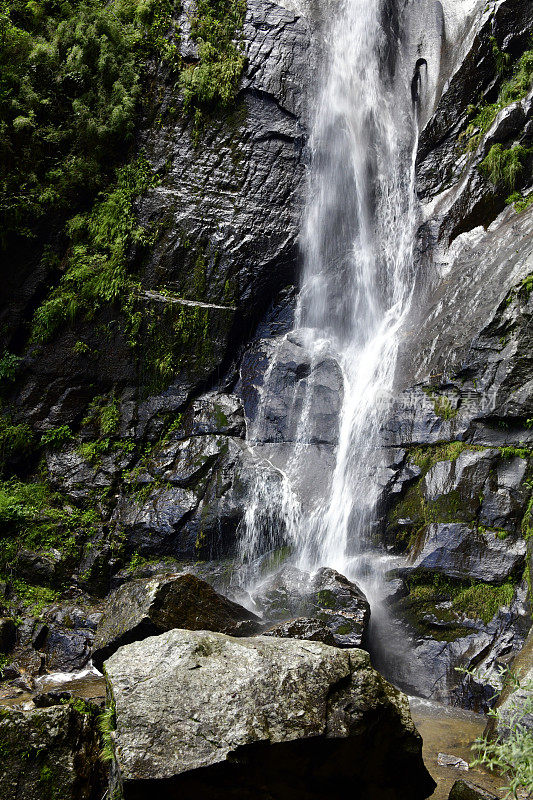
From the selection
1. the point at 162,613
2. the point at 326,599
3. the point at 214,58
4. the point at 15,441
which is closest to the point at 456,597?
the point at 326,599

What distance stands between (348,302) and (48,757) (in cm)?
930

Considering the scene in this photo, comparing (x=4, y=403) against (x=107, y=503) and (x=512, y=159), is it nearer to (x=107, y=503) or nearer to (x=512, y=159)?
(x=107, y=503)

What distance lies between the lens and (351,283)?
38.1 ft

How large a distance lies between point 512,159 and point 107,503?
8800mm

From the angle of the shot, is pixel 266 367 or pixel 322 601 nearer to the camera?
pixel 322 601

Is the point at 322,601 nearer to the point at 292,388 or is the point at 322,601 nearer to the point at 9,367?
the point at 292,388

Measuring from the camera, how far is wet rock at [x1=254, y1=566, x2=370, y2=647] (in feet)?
21.8

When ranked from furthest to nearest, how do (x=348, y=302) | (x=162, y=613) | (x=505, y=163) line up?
(x=348, y=302)
(x=505, y=163)
(x=162, y=613)

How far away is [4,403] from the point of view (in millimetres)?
10922

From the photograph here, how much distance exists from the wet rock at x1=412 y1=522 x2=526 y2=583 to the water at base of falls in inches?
26.9

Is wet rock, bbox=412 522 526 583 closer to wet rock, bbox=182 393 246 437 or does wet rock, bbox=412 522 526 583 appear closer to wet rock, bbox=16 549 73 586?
wet rock, bbox=182 393 246 437

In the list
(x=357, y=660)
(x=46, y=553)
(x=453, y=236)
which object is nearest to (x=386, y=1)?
(x=453, y=236)

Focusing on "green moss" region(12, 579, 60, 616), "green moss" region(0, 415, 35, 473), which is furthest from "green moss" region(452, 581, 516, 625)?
"green moss" region(0, 415, 35, 473)

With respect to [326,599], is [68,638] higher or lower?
lower
